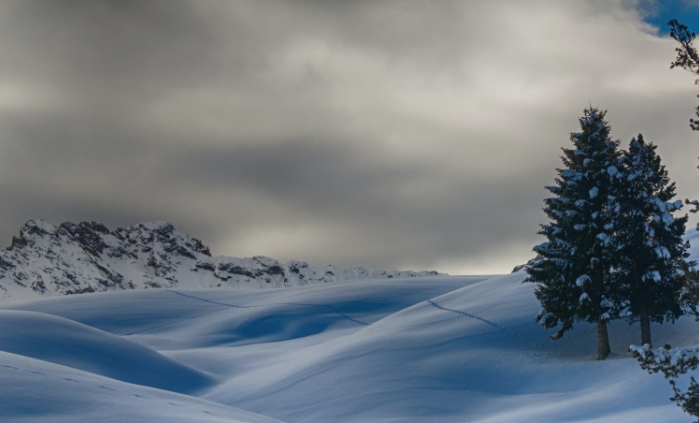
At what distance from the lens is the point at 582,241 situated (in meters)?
26.9

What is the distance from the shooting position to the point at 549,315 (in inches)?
1093

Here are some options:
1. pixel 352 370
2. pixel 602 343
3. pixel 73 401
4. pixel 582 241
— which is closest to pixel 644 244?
pixel 582 241

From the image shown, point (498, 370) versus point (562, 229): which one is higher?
point (562, 229)

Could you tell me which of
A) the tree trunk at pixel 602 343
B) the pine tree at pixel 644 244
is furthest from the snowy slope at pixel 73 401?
the pine tree at pixel 644 244

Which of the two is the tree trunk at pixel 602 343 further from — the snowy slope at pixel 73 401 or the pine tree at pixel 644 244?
the snowy slope at pixel 73 401

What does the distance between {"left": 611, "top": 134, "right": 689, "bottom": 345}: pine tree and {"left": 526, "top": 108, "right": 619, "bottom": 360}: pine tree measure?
0.50m

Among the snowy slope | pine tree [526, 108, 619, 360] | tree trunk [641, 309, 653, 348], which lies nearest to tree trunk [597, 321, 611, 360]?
pine tree [526, 108, 619, 360]

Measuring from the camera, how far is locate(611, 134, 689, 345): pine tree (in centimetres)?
2633

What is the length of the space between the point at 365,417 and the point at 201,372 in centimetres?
1402

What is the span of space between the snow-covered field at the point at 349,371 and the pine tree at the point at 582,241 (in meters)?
1.86

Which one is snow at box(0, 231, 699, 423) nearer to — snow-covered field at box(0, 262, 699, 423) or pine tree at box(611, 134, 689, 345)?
snow-covered field at box(0, 262, 699, 423)

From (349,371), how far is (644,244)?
12708mm

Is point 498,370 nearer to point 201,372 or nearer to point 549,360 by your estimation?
point 549,360

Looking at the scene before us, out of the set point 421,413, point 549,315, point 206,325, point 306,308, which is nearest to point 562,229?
point 549,315
